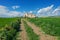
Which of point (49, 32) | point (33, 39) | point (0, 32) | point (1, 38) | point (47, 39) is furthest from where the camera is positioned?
point (49, 32)

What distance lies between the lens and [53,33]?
1083 inches

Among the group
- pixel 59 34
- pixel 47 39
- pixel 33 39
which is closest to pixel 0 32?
pixel 33 39

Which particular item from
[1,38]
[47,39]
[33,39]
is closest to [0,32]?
[1,38]

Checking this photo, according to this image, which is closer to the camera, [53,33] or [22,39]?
[22,39]

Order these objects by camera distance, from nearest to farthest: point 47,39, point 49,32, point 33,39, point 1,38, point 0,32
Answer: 1. point 1,38
2. point 0,32
3. point 33,39
4. point 47,39
5. point 49,32

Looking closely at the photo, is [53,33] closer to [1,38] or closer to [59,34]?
[59,34]

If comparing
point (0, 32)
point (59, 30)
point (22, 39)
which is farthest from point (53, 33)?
point (0, 32)

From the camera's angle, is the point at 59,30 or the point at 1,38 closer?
the point at 1,38

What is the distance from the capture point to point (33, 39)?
19.8 meters

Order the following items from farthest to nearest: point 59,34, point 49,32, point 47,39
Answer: point 49,32 < point 59,34 < point 47,39

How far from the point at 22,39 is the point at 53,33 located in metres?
7.63

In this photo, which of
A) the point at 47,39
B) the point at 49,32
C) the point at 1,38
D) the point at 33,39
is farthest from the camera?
the point at 49,32

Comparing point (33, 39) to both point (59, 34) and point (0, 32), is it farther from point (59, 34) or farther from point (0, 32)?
point (59, 34)

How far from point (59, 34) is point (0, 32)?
11078 mm
